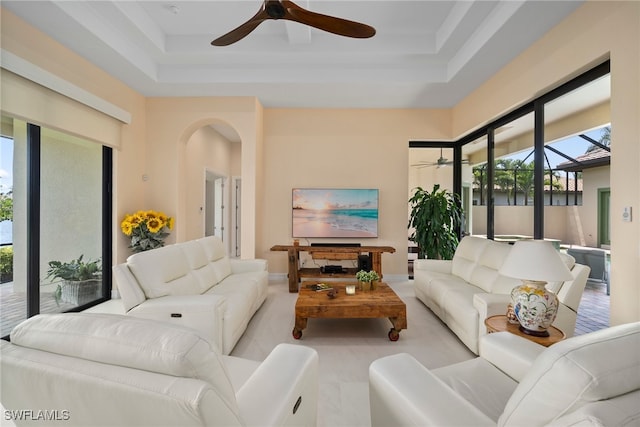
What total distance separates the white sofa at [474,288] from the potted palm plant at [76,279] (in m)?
4.15

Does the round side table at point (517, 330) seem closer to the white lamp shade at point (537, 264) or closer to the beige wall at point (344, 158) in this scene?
the white lamp shade at point (537, 264)

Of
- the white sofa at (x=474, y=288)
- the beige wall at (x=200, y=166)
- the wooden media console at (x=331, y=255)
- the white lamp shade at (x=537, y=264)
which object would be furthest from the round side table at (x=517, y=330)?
the beige wall at (x=200, y=166)

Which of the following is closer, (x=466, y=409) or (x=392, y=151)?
(x=466, y=409)

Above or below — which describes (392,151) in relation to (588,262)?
above

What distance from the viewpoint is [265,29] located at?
11.5 feet

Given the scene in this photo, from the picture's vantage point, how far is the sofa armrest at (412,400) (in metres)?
0.95

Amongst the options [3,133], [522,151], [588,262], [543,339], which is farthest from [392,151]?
[3,133]

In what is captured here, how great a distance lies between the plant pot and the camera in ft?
11.1

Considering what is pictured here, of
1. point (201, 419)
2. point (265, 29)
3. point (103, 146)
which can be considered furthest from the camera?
point (103, 146)

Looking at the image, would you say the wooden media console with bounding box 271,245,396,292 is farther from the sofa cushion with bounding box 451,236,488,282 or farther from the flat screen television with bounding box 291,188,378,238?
the sofa cushion with bounding box 451,236,488,282

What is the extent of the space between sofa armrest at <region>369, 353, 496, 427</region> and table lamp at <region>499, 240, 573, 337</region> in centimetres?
107

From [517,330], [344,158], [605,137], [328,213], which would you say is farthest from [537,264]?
Result: [344,158]

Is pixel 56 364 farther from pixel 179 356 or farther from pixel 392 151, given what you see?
pixel 392 151

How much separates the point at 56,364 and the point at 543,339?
7.62 feet
